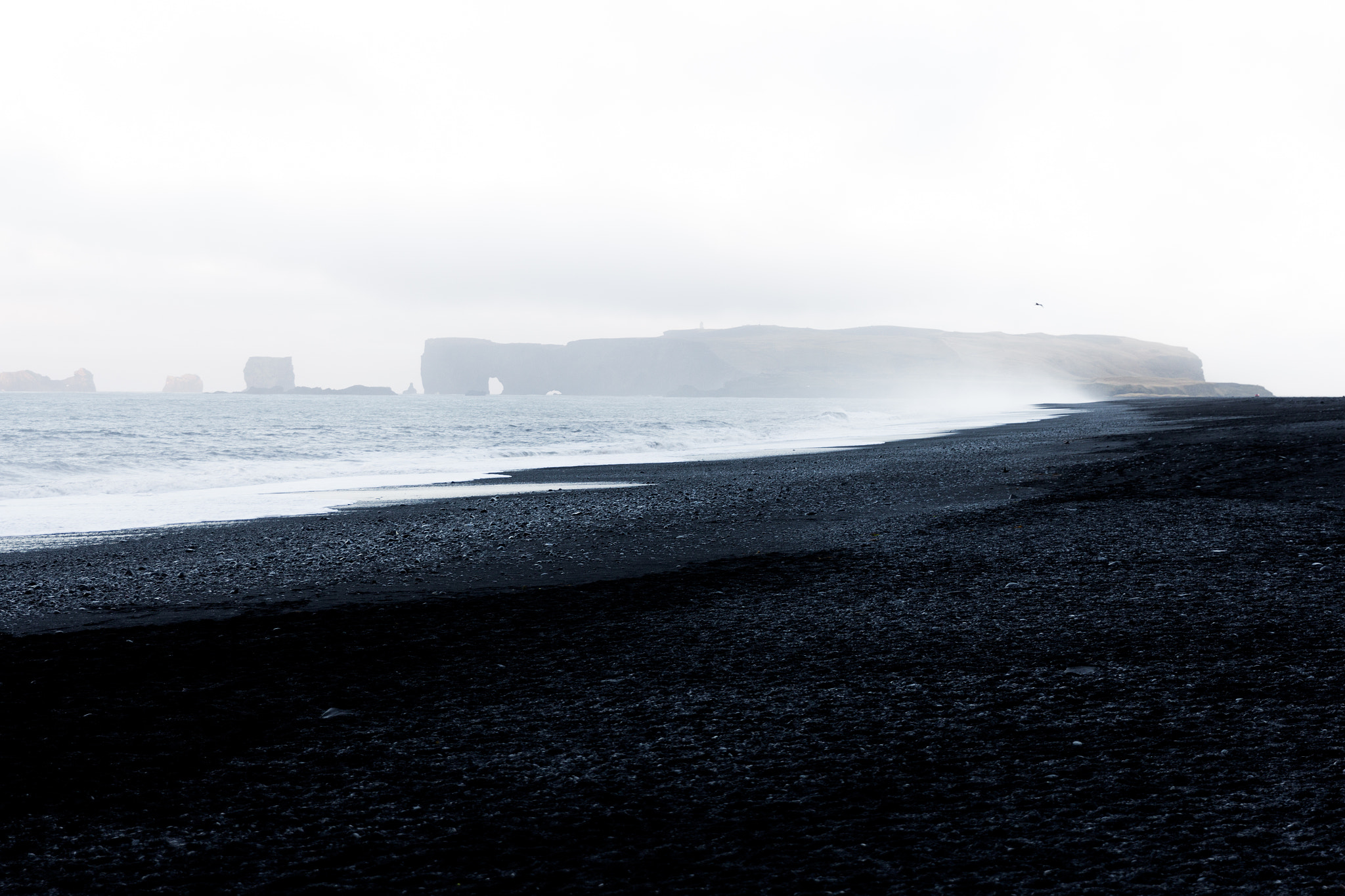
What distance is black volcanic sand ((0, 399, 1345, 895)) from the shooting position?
2.52m

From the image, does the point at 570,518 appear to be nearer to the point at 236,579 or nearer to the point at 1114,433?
the point at 236,579

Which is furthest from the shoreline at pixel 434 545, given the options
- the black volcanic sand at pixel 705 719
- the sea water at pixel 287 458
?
the sea water at pixel 287 458

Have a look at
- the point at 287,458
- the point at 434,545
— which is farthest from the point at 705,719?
the point at 287,458

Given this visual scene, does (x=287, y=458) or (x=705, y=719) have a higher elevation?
(x=287, y=458)

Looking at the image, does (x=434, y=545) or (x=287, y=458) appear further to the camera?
(x=287, y=458)

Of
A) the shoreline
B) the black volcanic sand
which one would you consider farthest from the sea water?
the black volcanic sand

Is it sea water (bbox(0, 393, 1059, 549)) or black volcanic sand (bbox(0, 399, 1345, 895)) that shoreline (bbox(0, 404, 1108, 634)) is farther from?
sea water (bbox(0, 393, 1059, 549))

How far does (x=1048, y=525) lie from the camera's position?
866cm

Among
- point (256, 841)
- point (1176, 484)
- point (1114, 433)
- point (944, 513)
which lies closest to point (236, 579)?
point (256, 841)

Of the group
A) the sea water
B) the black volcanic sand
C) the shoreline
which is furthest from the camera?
the sea water

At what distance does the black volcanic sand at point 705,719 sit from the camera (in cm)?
252

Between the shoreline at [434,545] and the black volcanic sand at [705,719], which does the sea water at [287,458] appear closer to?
the shoreline at [434,545]

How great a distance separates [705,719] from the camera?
3.69 m

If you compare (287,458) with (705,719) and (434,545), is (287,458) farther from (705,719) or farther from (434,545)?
(705,719)
